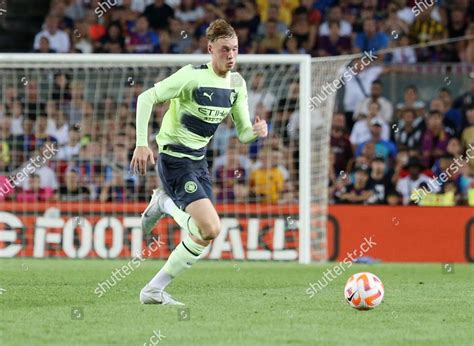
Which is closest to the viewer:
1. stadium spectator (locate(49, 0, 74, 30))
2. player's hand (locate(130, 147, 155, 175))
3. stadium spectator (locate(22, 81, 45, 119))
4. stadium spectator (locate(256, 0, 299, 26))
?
player's hand (locate(130, 147, 155, 175))

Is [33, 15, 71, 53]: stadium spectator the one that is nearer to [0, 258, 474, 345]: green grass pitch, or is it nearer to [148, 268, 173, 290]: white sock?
[0, 258, 474, 345]: green grass pitch

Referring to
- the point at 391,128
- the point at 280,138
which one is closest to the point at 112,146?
the point at 280,138

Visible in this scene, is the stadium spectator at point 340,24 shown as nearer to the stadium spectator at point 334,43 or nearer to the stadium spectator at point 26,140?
the stadium spectator at point 334,43

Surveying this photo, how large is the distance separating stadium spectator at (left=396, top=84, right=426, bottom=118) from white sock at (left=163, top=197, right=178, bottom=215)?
28.5 feet

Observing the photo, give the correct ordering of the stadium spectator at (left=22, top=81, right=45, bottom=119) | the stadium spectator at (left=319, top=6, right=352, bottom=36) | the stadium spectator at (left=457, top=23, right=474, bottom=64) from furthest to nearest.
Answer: the stadium spectator at (left=319, top=6, right=352, bottom=36)
the stadium spectator at (left=457, top=23, right=474, bottom=64)
the stadium spectator at (left=22, top=81, right=45, bottom=119)

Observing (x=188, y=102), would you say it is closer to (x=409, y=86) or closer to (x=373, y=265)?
(x=373, y=265)

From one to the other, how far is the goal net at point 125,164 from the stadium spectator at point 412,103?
183 centimetres

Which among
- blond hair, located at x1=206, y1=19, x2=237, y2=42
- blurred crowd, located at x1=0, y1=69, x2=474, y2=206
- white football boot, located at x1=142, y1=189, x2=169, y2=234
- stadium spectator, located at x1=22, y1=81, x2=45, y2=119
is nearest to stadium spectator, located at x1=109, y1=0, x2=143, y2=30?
blurred crowd, located at x1=0, y1=69, x2=474, y2=206

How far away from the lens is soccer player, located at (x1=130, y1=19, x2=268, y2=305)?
859cm

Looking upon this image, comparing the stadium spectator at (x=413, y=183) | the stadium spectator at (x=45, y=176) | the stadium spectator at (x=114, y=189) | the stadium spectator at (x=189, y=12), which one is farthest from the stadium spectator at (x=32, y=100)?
the stadium spectator at (x=413, y=183)

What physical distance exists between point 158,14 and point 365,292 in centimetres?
1170

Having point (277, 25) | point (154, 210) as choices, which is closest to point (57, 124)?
point (277, 25)

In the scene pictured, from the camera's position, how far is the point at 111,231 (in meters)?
15.4

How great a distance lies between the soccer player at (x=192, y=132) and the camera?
859 cm
